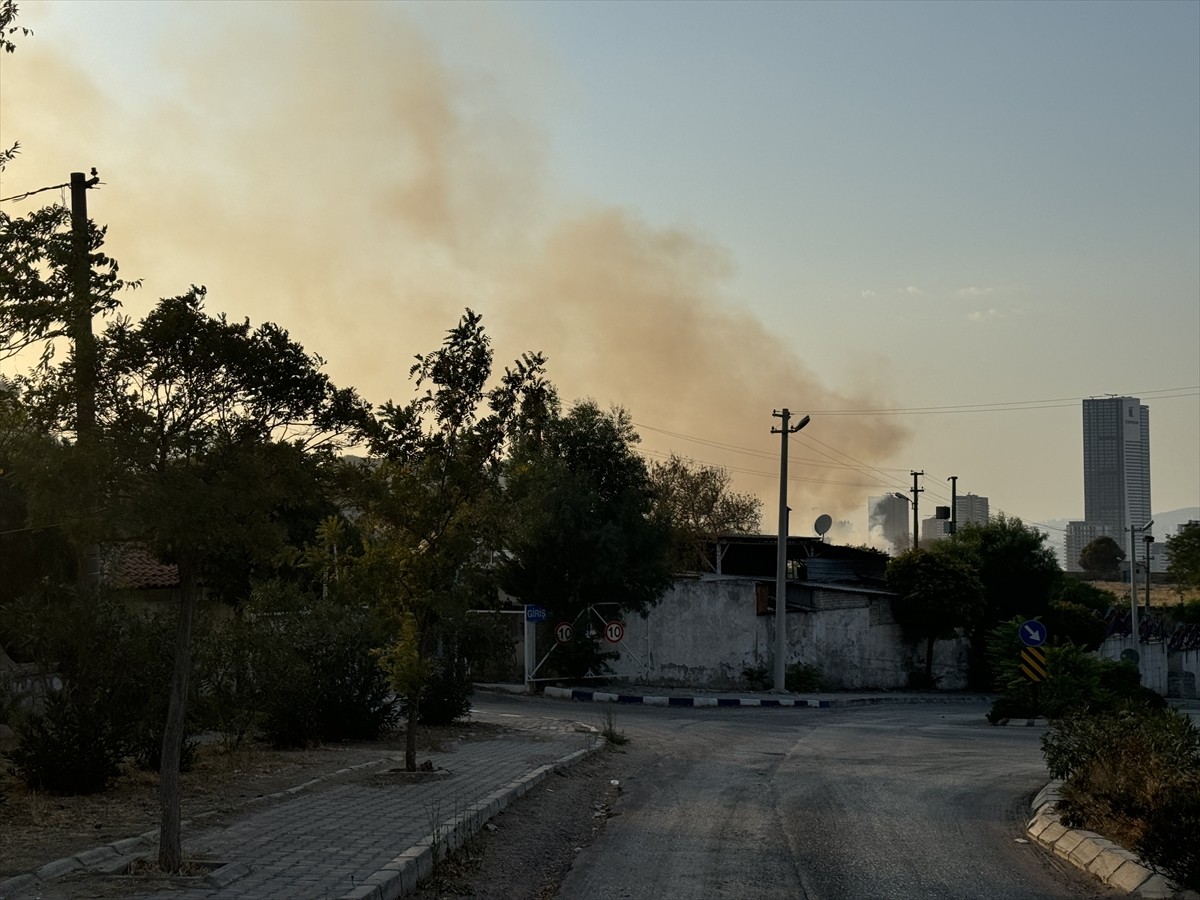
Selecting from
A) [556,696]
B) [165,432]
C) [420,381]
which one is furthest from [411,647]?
[556,696]

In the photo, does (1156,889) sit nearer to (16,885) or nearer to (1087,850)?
(1087,850)

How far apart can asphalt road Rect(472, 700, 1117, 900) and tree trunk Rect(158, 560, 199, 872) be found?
267 centimetres

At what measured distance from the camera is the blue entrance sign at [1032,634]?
24.8m

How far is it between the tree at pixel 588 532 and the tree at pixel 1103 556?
99.3 m

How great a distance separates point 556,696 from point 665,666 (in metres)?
4.99

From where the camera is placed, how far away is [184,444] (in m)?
7.77

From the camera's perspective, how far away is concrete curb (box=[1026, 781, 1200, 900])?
27.2 feet

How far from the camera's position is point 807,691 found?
3691 cm

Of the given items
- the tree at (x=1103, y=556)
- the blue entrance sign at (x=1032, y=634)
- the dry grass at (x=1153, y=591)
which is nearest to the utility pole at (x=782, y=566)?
the blue entrance sign at (x=1032, y=634)

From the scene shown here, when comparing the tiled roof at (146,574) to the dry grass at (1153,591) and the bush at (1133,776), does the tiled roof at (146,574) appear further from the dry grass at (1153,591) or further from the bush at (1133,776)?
the dry grass at (1153,591)

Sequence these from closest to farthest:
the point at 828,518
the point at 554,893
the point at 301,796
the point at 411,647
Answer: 1. the point at 554,893
2. the point at 301,796
3. the point at 411,647
4. the point at 828,518

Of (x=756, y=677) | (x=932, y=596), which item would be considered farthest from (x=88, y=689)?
(x=932, y=596)

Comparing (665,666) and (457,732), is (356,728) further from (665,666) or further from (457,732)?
(665,666)

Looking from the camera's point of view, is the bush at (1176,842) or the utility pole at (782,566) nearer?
the bush at (1176,842)
